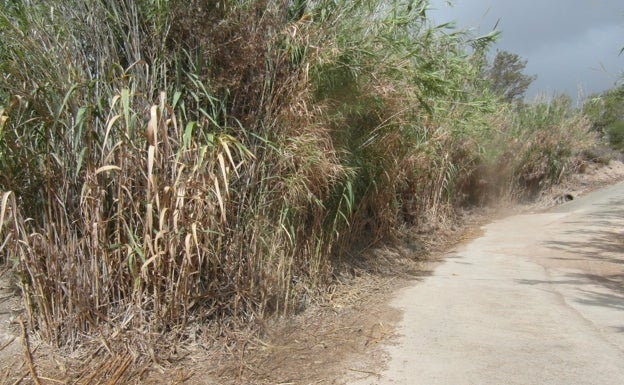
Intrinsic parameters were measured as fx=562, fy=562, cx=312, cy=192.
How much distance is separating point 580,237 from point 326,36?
6232 millimetres

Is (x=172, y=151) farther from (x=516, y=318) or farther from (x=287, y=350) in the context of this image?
(x=516, y=318)

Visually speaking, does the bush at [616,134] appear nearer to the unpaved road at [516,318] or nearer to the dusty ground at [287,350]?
the unpaved road at [516,318]

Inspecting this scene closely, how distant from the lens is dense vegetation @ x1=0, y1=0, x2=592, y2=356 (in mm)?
Result: 3795

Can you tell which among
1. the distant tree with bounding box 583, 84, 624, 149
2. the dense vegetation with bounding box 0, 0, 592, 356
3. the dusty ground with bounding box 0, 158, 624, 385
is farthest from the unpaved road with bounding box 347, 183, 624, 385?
the distant tree with bounding box 583, 84, 624, 149

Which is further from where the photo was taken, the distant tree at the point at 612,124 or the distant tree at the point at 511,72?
the distant tree at the point at 511,72

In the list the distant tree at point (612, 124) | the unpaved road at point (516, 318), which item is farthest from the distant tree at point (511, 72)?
the unpaved road at point (516, 318)

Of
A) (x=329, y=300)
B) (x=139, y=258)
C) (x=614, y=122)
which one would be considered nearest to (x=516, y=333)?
(x=329, y=300)

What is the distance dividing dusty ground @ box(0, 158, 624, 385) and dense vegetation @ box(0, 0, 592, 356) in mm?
200

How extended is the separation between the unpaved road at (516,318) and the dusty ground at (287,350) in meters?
0.19

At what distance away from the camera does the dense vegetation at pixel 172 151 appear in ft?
12.5

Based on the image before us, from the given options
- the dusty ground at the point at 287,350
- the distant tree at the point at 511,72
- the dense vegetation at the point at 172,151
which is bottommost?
the dusty ground at the point at 287,350

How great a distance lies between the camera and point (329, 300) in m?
5.43

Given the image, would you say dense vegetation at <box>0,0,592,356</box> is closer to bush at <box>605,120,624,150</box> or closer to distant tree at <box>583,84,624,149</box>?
distant tree at <box>583,84,624,149</box>

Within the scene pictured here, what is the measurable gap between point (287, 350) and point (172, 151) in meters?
1.73
